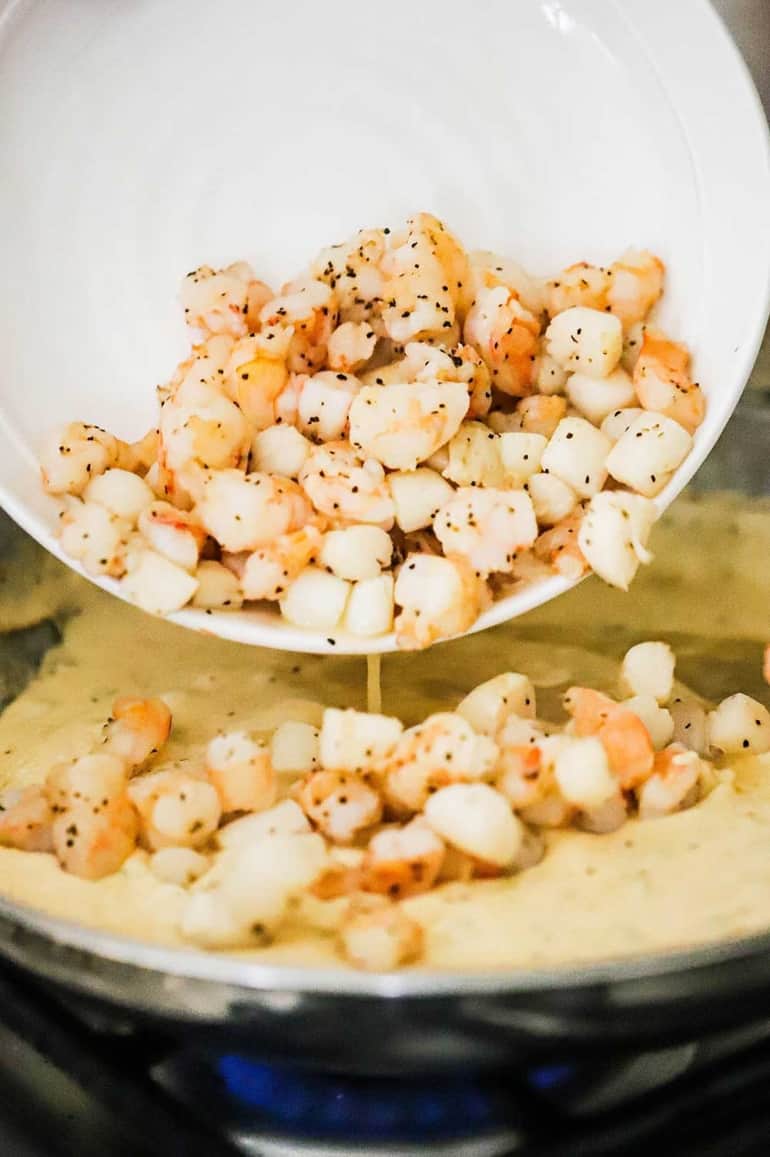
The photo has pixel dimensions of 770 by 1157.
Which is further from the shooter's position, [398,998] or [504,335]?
[504,335]

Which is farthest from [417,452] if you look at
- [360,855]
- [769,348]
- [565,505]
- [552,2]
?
[769,348]

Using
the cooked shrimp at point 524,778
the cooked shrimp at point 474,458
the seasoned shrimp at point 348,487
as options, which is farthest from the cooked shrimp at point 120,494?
the cooked shrimp at point 524,778

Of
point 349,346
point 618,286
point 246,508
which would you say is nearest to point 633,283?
point 618,286

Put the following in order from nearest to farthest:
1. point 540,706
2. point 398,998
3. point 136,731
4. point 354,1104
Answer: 1. point 398,998
2. point 354,1104
3. point 136,731
4. point 540,706

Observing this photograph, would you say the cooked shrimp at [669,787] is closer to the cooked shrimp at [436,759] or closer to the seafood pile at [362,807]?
the seafood pile at [362,807]

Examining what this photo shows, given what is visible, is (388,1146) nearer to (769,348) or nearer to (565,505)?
(565,505)

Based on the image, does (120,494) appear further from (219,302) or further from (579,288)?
(579,288)
